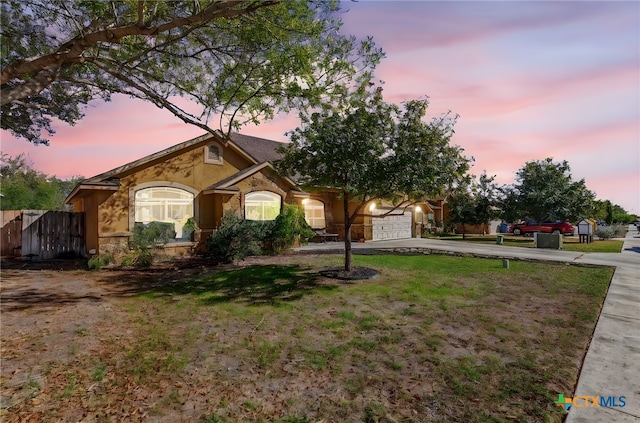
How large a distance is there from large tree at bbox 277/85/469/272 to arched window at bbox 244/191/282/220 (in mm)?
7092

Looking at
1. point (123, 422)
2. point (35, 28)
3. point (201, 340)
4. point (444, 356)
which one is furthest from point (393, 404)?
point (35, 28)

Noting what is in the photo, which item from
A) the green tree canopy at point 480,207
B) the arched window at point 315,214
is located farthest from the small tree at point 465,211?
the arched window at point 315,214

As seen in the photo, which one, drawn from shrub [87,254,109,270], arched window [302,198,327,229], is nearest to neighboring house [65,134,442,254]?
shrub [87,254,109,270]

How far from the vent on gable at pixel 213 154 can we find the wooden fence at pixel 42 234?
686cm

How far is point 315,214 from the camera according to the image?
74.6 feet

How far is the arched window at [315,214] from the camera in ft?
73.9

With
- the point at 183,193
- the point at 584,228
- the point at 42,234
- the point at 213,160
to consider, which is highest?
the point at 213,160

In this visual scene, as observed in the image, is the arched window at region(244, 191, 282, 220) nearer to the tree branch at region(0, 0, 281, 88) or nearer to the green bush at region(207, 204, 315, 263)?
the green bush at region(207, 204, 315, 263)

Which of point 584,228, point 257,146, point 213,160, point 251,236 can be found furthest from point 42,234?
point 584,228

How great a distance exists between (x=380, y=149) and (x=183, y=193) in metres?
10.1

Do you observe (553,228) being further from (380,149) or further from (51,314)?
(51,314)

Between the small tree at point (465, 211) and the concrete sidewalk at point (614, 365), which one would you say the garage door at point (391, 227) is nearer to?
the small tree at point (465, 211)

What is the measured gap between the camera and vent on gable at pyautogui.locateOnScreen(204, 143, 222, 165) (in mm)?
15706

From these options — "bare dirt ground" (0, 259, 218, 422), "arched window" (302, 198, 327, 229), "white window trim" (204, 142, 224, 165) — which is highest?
"white window trim" (204, 142, 224, 165)
